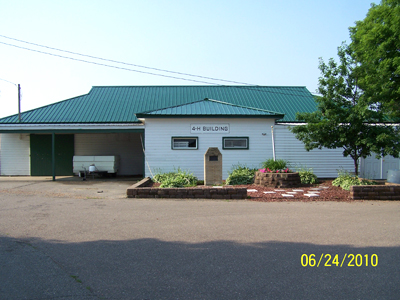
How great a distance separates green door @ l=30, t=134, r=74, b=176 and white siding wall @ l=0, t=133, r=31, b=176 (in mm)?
399

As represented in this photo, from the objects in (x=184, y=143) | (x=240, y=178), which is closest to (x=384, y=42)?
(x=240, y=178)

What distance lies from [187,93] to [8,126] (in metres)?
11.6

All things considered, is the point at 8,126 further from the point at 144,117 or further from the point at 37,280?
the point at 37,280

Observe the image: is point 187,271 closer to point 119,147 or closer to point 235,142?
point 235,142

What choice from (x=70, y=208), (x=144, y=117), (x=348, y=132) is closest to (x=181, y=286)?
(x=70, y=208)

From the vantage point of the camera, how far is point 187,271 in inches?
177

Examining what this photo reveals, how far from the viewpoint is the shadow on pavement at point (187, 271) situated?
3.87 metres

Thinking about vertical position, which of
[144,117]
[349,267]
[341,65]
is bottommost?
[349,267]

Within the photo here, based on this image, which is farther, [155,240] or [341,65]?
[341,65]

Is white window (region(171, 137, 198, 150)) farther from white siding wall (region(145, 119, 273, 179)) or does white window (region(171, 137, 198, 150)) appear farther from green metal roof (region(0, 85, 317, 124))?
green metal roof (region(0, 85, 317, 124))

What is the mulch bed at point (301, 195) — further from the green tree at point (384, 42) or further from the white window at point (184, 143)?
the green tree at point (384, 42)

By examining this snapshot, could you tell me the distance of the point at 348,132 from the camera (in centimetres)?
1280
